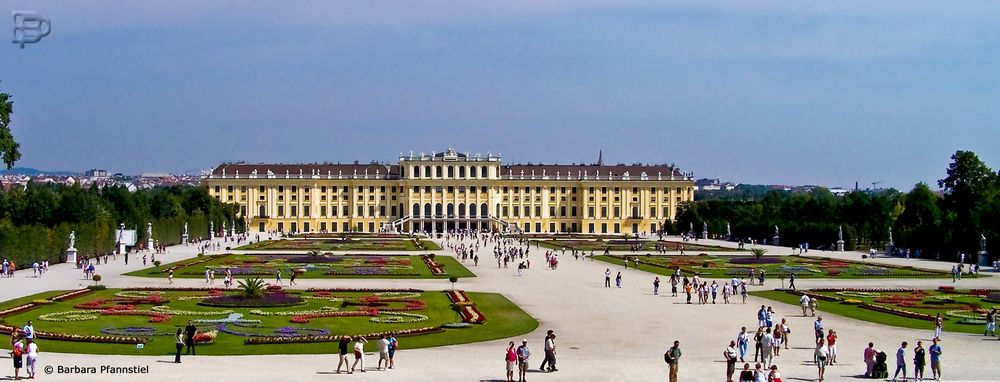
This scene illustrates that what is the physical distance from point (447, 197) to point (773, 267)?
7728cm

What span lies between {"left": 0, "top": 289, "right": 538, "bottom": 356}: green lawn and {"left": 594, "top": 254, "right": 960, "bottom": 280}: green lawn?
19223 millimetres

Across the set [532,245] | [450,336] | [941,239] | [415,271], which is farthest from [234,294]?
[532,245]

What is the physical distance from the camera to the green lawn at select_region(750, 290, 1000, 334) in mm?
29922

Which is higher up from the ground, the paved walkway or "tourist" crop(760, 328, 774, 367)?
"tourist" crop(760, 328, 774, 367)

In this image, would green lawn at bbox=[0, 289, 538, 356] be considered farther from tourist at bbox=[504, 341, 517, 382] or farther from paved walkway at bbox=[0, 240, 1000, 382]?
tourist at bbox=[504, 341, 517, 382]

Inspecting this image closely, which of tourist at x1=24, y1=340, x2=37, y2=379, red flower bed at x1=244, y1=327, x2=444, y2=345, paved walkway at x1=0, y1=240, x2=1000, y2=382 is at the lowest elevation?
paved walkway at x1=0, y1=240, x2=1000, y2=382

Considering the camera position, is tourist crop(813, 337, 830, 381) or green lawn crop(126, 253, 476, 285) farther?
green lawn crop(126, 253, 476, 285)

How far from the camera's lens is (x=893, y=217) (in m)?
92.6

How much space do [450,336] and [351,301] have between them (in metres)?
8.63

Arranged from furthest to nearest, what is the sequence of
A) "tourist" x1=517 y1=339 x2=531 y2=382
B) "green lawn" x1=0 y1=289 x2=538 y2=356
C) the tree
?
the tree → "green lawn" x1=0 y1=289 x2=538 y2=356 → "tourist" x1=517 y1=339 x2=531 y2=382

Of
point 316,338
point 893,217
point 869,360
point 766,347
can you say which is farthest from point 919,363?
point 893,217

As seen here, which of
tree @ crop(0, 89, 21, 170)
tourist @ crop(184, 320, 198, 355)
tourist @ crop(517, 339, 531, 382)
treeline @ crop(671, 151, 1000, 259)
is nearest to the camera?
tourist @ crop(517, 339, 531, 382)

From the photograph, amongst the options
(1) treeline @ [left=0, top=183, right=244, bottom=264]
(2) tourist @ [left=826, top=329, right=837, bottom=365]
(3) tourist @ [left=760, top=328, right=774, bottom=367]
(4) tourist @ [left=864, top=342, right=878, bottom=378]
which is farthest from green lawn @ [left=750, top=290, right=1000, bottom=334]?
(1) treeline @ [left=0, top=183, right=244, bottom=264]

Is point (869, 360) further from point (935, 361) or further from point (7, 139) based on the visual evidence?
point (7, 139)
